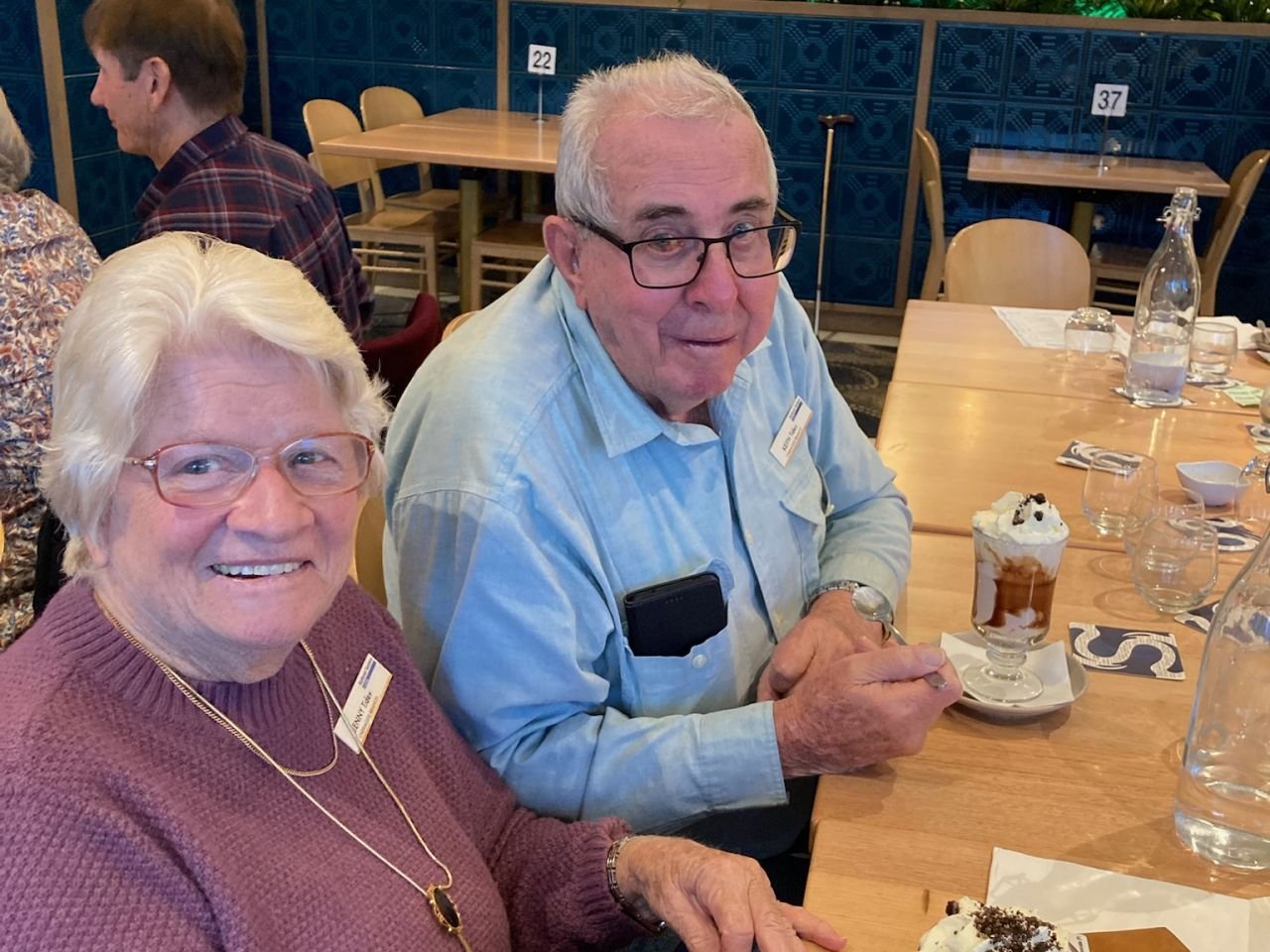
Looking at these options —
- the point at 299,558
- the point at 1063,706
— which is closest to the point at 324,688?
the point at 299,558

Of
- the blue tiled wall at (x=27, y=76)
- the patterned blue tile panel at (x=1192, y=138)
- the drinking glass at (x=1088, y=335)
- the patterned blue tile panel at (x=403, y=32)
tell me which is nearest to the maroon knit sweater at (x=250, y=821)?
the drinking glass at (x=1088, y=335)

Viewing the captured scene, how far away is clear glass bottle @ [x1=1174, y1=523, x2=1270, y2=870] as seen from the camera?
46.5 inches

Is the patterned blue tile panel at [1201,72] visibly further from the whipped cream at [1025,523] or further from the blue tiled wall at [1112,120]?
the whipped cream at [1025,523]

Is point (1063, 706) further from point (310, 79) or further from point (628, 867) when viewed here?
point (310, 79)

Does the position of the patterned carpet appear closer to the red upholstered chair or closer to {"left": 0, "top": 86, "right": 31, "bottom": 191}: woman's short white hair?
the red upholstered chair

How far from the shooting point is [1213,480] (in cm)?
208

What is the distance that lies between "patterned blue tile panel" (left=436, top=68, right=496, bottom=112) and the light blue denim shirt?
5.45 meters

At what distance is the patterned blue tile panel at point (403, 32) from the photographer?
6645 millimetres

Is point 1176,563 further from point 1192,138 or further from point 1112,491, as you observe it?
point 1192,138

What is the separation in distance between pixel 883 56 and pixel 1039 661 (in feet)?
16.9

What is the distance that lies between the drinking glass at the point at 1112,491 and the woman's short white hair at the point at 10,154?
223cm

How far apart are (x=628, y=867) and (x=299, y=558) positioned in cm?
51

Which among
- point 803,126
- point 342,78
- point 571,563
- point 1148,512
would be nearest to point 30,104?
point 342,78

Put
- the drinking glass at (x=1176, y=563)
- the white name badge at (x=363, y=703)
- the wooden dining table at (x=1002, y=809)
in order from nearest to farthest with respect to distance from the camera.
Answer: the wooden dining table at (x=1002, y=809)
the white name badge at (x=363, y=703)
the drinking glass at (x=1176, y=563)
